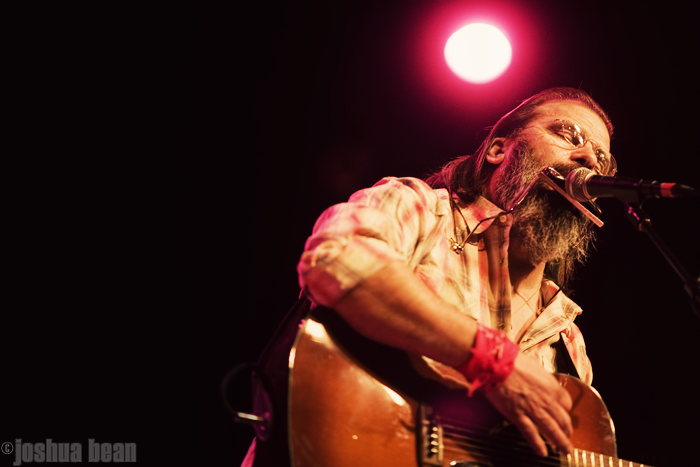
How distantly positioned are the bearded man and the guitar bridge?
0.51 feet

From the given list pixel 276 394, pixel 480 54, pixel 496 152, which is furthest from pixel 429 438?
pixel 480 54

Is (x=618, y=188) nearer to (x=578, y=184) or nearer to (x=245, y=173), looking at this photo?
(x=578, y=184)

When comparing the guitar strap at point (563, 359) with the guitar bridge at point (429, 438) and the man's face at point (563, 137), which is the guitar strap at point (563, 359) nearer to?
the man's face at point (563, 137)

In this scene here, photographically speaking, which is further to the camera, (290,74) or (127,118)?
(290,74)

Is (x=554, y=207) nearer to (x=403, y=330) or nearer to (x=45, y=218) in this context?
(x=403, y=330)

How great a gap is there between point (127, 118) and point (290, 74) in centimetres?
102

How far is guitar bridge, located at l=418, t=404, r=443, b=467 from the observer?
4.64 feet

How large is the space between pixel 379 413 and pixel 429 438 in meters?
0.17

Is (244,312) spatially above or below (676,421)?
above

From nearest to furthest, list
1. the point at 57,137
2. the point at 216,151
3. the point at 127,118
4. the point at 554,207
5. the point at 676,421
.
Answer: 1. the point at 554,207
2. the point at 57,137
3. the point at 127,118
4. the point at 216,151
5. the point at 676,421

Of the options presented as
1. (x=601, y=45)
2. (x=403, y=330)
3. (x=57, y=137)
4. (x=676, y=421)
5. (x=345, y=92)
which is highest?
(x=601, y=45)

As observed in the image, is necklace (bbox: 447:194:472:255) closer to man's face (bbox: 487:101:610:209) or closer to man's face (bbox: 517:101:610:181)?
man's face (bbox: 487:101:610:209)

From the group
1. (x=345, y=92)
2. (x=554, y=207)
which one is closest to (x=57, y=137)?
(x=345, y=92)

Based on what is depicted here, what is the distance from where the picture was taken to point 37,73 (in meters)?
2.37
